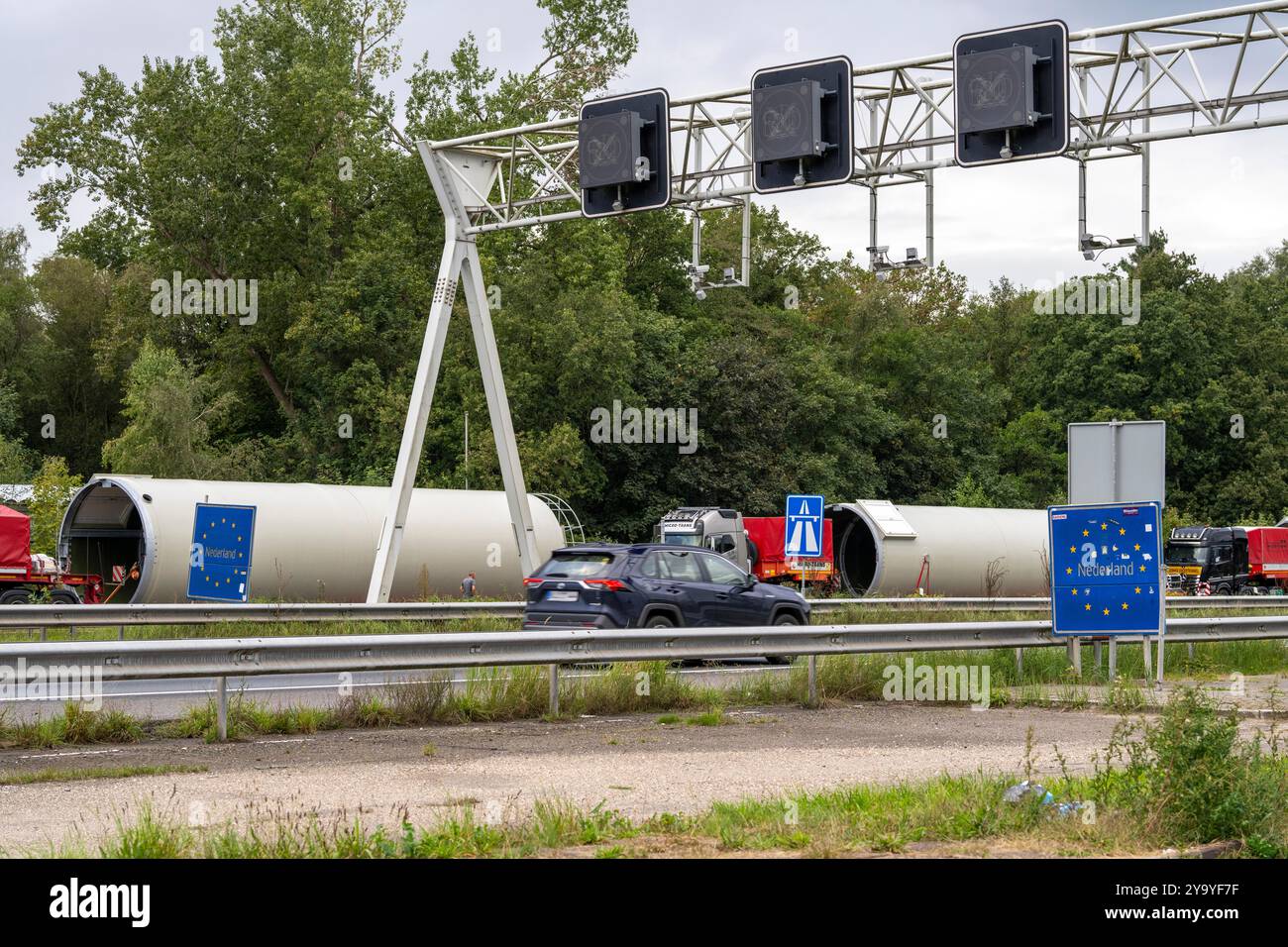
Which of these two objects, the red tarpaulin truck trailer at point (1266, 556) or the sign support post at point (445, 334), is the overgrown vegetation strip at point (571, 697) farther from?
the red tarpaulin truck trailer at point (1266, 556)

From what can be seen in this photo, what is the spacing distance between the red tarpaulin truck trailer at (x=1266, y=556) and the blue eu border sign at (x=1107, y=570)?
43.0 metres

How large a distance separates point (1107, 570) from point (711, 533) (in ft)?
86.0

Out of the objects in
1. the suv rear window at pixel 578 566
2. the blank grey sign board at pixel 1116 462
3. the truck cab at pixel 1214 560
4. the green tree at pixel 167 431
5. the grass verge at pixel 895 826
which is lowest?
the truck cab at pixel 1214 560

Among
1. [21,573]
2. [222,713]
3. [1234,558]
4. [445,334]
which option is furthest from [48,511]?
[1234,558]

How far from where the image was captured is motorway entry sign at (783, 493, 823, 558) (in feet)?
94.9

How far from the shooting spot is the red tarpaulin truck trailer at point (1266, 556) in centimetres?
5631

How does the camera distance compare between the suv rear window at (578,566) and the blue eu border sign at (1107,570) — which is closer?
the blue eu border sign at (1107,570)

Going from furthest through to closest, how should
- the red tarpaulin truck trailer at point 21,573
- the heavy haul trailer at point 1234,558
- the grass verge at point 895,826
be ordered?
the heavy haul trailer at point 1234,558 < the red tarpaulin truck trailer at point 21,573 < the grass verge at point 895,826

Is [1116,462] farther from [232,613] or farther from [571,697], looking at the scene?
[232,613]

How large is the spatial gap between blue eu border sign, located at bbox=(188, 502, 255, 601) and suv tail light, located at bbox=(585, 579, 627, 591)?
16.0ft

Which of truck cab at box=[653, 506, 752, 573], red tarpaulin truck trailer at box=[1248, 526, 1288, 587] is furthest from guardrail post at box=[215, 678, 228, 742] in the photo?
red tarpaulin truck trailer at box=[1248, 526, 1288, 587]

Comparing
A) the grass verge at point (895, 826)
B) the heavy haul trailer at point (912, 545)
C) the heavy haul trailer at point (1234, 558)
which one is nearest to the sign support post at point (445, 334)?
the grass verge at point (895, 826)

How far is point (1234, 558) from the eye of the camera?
5638cm
